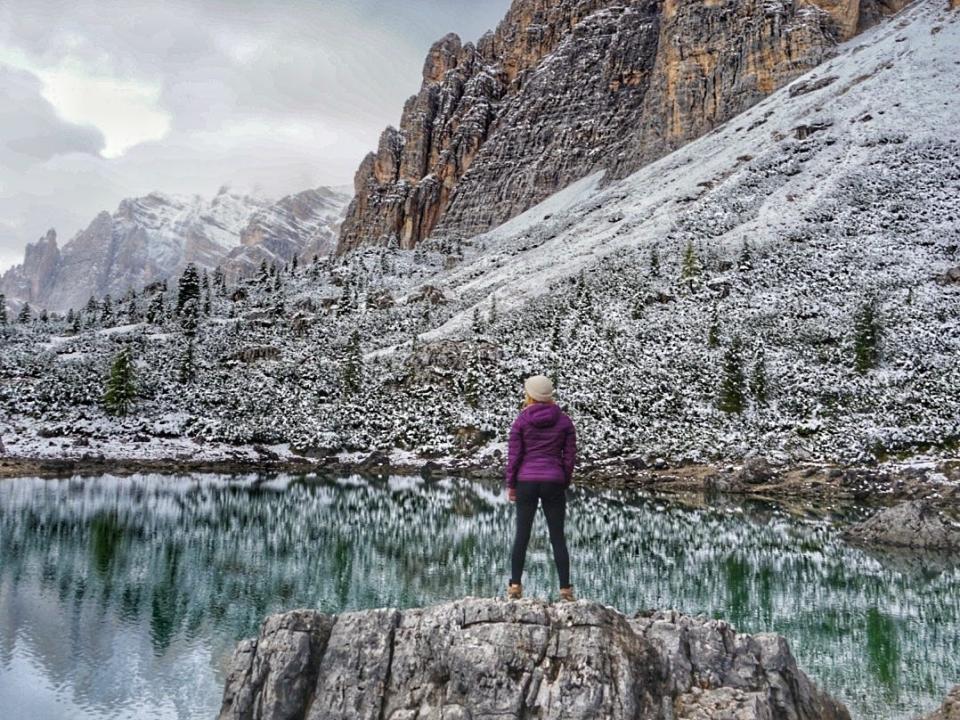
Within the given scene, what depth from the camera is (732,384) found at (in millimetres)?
54469

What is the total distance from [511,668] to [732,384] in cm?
4961

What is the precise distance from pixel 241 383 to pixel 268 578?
53023mm

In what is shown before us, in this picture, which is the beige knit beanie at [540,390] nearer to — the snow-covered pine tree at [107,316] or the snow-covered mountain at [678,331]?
the snow-covered mountain at [678,331]

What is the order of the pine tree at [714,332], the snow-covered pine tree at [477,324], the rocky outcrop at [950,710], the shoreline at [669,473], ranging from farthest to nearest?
1. the snow-covered pine tree at [477,324]
2. the pine tree at [714,332]
3. the shoreline at [669,473]
4. the rocky outcrop at [950,710]

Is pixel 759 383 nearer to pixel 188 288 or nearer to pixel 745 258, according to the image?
pixel 745 258

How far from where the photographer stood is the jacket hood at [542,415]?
379 inches

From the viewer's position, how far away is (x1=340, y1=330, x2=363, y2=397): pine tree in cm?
6994

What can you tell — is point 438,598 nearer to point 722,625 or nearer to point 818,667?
point 818,667

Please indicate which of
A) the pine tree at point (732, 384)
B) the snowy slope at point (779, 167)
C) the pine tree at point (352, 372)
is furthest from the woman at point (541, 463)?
the snowy slope at point (779, 167)

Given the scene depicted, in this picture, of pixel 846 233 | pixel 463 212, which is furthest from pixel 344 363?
pixel 463 212

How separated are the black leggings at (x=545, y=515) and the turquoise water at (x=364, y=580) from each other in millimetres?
5895

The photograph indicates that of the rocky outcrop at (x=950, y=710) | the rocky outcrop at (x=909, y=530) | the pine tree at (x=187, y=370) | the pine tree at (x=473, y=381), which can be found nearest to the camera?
the rocky outcrop at (x=950, y=710)

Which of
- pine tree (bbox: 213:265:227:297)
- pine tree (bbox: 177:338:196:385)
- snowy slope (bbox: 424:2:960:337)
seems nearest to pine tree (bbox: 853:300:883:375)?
snowy slope (bbox: 424:2:960:337)

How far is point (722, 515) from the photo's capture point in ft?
117
